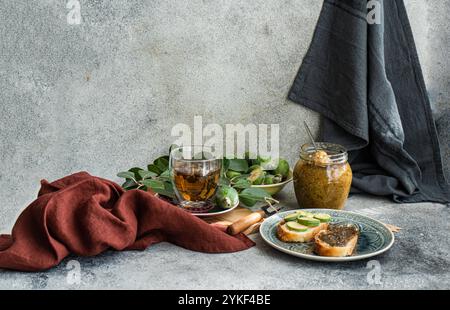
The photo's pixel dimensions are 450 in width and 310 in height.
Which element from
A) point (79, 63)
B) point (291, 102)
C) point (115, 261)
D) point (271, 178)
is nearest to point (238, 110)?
point (291, 102)

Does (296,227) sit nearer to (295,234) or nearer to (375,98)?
(295,234)

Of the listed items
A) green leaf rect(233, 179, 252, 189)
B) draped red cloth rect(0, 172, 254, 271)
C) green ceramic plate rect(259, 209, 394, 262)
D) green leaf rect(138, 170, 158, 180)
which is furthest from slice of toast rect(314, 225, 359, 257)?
green leaf rect(138, 170, 158, 180)

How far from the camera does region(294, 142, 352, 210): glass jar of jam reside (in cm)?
145

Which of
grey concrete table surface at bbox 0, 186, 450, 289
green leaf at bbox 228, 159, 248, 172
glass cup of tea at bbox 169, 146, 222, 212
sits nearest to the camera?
grey concrete table surface at bbox 0, 186, 450, 289

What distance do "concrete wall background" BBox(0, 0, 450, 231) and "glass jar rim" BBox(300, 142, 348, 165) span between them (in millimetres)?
266

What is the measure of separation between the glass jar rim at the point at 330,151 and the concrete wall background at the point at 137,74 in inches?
10.5

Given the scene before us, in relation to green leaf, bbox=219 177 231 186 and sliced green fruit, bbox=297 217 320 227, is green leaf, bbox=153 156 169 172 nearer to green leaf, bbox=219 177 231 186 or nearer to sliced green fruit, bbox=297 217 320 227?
green leaf, bbox=219 177 231 186

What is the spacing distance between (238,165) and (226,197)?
0.73ft

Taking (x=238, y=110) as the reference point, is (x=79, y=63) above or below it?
above

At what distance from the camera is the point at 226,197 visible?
142 cm

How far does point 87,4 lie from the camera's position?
1.62 metres

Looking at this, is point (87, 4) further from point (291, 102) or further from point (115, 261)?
point (115, 261)

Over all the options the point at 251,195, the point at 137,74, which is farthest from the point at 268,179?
the point at 137,74

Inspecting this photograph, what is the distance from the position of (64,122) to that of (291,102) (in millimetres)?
675
